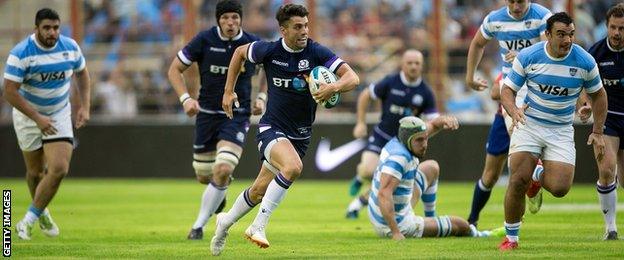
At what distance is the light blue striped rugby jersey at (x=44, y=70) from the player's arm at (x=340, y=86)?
4197 mm

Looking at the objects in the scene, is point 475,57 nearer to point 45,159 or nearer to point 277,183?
point 277,183

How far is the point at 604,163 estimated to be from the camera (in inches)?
489

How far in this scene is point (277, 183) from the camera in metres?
11.0

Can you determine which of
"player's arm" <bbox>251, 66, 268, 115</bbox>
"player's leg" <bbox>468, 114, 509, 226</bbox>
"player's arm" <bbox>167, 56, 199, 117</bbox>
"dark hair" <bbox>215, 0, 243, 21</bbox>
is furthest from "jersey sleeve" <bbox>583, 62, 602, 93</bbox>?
"player's arm" <bbox>167, 56, 199, 117</bbox>

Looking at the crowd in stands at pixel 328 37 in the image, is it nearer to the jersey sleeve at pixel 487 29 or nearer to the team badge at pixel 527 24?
the jersey sleeve at pixel 487 29

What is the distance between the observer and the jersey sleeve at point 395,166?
41.5ft

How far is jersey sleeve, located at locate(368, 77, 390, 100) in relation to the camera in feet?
56.7

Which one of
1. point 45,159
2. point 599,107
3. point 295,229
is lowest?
point 295,229

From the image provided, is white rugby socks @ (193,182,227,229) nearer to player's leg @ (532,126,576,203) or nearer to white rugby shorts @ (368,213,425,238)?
Result: white rugby shorts @ (368,213,425,238)

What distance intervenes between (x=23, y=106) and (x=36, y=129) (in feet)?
2.39

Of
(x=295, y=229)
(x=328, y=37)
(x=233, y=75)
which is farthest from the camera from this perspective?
(x=328, y=37)

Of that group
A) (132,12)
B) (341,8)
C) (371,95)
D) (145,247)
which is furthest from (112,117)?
(145,247)

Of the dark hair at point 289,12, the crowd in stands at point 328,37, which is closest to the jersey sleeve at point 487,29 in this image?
the dark hair at point 289,12

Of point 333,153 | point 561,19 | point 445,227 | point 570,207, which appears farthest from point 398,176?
point 333,153
